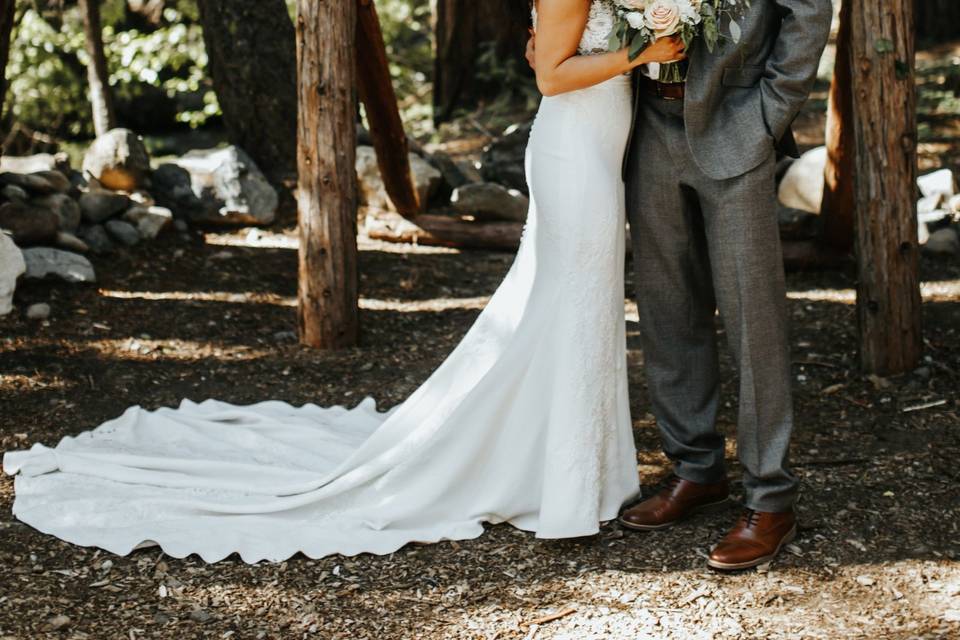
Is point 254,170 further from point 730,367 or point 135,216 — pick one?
point 730,367

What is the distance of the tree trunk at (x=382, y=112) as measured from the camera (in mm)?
5914

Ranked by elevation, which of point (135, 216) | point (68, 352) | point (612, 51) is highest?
point (612, 51)

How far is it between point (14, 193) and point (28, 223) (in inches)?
11.1

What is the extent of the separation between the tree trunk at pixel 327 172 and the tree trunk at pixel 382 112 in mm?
328

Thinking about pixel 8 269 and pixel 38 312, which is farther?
pixel 38 312

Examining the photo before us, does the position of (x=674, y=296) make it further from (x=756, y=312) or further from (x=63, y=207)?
(x=63, y=207)

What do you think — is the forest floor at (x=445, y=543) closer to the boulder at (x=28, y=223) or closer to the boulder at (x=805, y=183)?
the boulder at (x=28, y=223)

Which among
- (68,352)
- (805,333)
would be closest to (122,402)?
(68,352)

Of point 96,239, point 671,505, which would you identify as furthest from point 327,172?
point 671,505

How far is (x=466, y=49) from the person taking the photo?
10289 mm

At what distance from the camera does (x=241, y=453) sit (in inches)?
175

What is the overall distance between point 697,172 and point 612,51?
1.55 feet

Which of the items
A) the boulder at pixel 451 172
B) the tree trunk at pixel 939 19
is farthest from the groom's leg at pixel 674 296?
the tree trunk at pixel 939 19

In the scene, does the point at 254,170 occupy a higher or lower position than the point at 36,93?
lower
